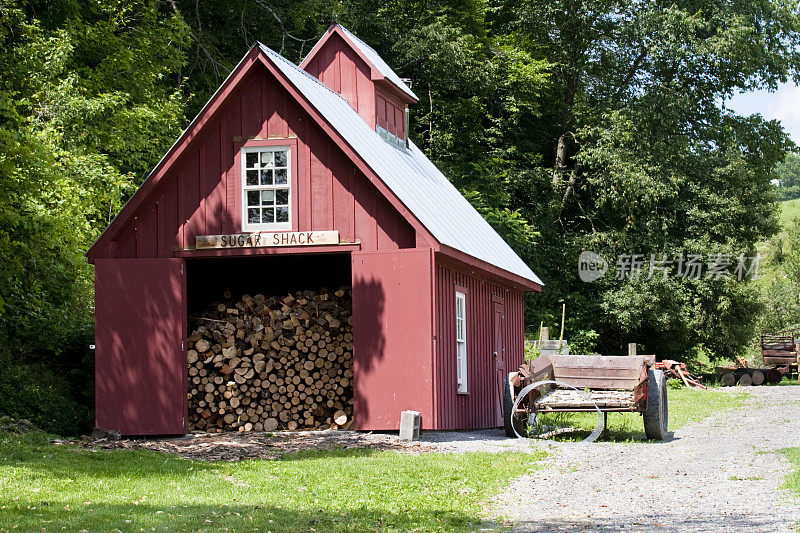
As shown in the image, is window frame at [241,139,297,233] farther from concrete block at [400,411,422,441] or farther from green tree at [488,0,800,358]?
green tree at [488,0,800,358]

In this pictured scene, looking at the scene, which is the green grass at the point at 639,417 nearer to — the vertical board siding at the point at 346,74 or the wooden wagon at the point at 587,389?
the wooden wagon at the point at 587,389

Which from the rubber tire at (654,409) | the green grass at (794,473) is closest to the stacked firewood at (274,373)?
the rubber tire at (654,409)

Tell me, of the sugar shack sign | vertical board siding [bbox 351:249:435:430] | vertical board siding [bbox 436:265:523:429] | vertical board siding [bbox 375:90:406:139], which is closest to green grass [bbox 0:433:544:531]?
vertical board siding [bbox 351:249:435:430]

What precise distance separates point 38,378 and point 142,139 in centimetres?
969

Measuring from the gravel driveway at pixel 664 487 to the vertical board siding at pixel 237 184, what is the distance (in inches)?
204

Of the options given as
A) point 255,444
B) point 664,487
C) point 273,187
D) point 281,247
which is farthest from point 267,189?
point 664,487

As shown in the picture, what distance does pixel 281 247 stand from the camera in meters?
17.0

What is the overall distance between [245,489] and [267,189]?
23.4 feet

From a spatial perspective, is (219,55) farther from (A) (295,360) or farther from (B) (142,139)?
(A) (295,360)

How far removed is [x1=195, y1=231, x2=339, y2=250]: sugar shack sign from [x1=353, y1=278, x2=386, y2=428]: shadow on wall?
1.17m

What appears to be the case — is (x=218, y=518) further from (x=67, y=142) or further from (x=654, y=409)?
(x=67, y=142)

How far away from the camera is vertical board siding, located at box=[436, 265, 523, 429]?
17328mm

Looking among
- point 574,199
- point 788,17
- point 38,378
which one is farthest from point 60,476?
point 788,17

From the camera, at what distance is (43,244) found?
759 inches
